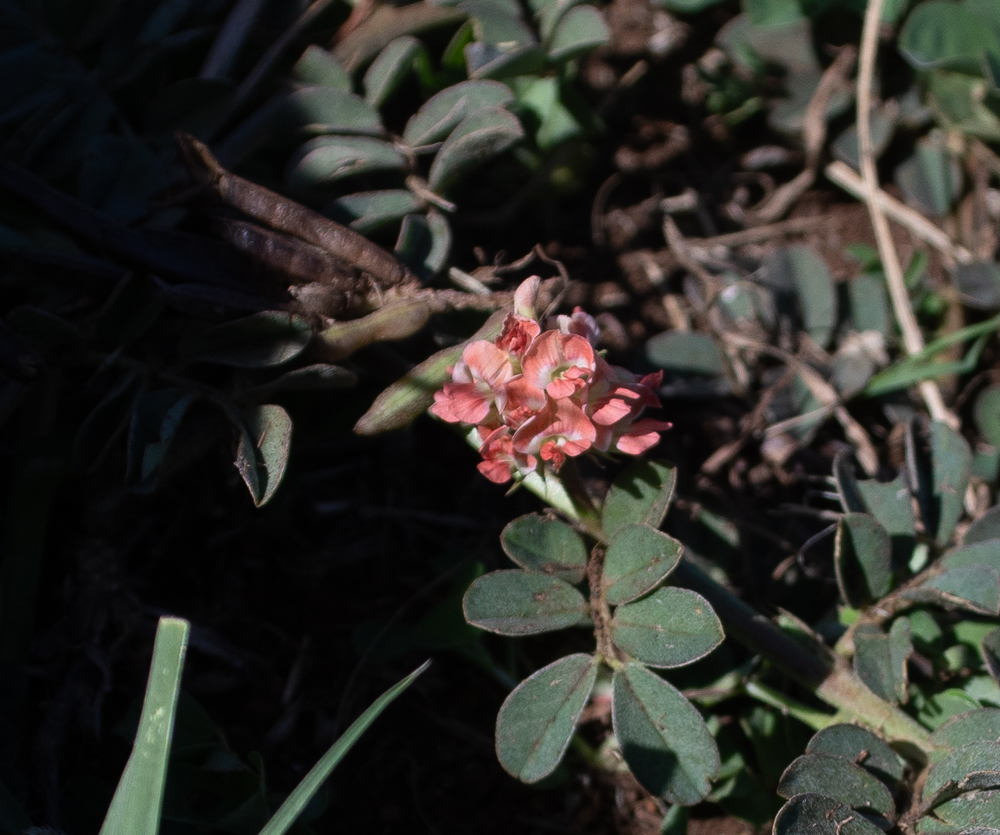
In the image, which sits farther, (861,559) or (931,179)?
(931,179)

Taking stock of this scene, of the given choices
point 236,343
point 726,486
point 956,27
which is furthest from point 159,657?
point 956,27

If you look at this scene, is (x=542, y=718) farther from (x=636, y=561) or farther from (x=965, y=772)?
(x=965, y=772)

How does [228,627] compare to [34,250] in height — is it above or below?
below

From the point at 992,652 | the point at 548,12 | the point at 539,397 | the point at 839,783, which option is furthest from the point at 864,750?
the point at 548,12

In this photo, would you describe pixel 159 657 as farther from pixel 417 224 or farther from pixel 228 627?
pixel 417 224

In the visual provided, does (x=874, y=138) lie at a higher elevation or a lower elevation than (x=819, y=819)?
A: higher
